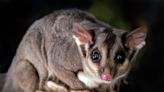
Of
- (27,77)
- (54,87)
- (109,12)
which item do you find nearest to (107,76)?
(54,87)

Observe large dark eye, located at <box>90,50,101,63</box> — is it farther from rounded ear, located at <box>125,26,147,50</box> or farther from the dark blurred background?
the dark blurred background

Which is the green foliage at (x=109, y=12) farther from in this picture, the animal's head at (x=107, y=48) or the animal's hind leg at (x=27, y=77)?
the animal's head at (x=107, y=48)

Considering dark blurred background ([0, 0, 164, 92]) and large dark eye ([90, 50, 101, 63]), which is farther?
dark blurred background ([0, 0, 164, 92])

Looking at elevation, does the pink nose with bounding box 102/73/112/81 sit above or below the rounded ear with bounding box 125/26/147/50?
below

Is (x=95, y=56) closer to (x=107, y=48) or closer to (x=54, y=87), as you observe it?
(x=107, y=48)

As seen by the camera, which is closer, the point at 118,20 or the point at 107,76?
the point at 107,76

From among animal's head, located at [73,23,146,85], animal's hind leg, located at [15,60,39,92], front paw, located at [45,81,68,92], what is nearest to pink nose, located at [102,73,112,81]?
animal's head, located at [73,23,146,85]
